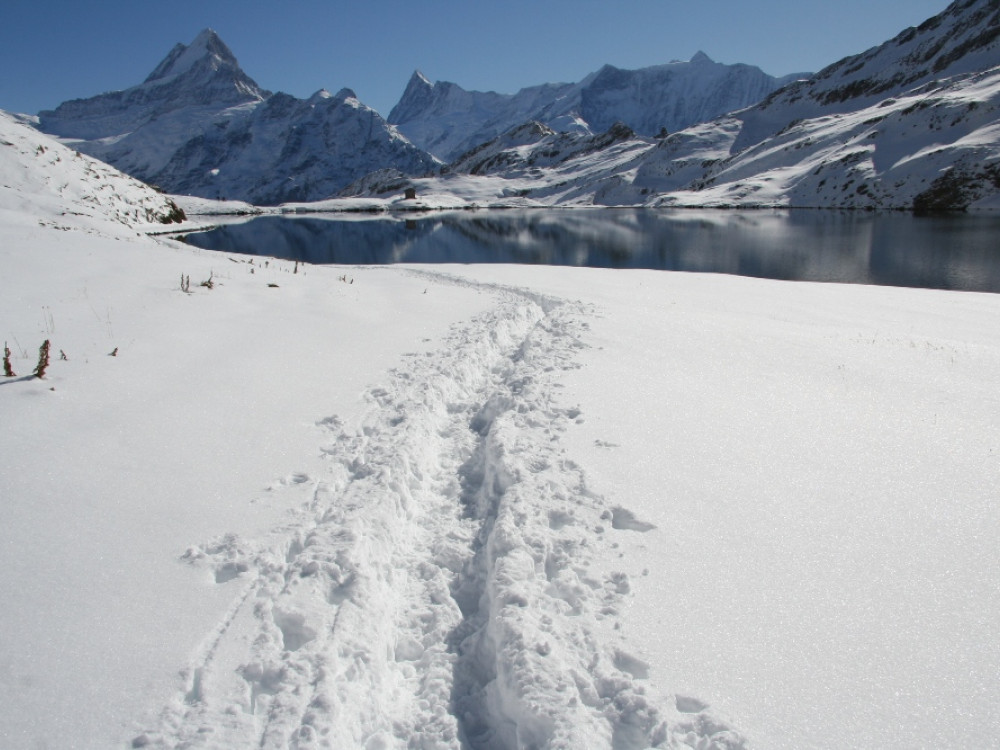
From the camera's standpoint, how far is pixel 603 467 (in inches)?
294

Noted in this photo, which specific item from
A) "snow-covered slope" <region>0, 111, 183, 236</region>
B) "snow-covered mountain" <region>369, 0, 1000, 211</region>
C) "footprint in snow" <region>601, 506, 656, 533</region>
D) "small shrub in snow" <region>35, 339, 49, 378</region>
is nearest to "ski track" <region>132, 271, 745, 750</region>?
"footprint in snow" <region>601, 506, 656, 533</region>

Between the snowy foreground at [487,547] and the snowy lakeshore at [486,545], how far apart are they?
3 cm

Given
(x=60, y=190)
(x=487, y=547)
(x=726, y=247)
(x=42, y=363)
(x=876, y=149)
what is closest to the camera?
(x=487, y=547)

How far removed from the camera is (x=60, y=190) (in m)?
38.8

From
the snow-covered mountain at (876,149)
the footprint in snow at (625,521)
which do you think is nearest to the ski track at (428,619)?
the footprint in snow at (625,521)

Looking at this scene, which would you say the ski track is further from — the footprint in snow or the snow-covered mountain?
the snow-covered mountain

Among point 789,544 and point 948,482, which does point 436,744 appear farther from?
point 948,482

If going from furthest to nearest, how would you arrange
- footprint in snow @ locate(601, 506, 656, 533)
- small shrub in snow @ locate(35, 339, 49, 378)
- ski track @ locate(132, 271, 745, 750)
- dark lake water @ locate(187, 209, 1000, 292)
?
dark lake water @ locate(187, 209, 1000, 292) < small shrub in snow @ locate(35, 339, 49, 378) < footprint in snow @ locate(601, 506, 656, 533) < ski track @ locate(132, 271, 745, 750)

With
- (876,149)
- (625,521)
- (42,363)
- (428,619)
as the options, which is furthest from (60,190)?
(876,149)

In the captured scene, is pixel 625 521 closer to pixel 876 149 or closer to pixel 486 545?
pixel 486 545

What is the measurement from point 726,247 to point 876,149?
93.8 metres

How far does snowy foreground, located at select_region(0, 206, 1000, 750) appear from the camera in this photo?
4008mm

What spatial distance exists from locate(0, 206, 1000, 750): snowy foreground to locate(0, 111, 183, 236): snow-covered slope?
2401 centimetres

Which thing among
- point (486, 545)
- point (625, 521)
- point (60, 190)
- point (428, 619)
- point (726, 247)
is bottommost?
point (428, 619)
